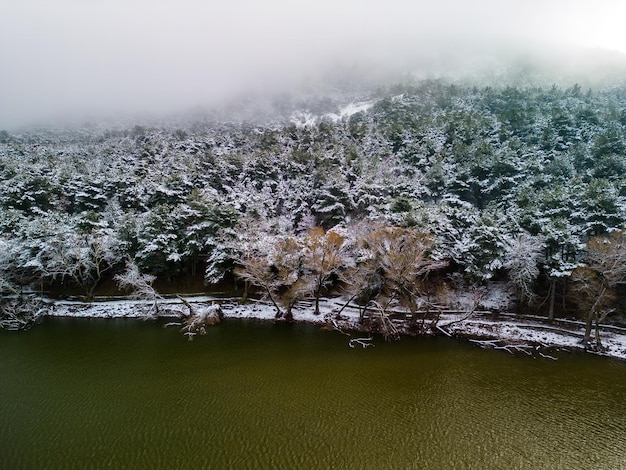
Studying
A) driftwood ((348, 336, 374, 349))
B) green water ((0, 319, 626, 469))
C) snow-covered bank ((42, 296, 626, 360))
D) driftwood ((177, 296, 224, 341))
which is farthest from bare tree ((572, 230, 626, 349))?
driftwood ((177, 296, 224, 341))

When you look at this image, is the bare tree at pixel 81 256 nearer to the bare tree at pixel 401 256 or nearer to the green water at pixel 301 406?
the green water at pixel 301 406

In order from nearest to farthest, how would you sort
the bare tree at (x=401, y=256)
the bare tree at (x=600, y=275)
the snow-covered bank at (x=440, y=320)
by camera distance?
the bare tree at (x=600, y=275) → the snow-covered bank at (x=440, y=320) → the bare tree at (x=401, y=256)

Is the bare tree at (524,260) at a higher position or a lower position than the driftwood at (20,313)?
higher

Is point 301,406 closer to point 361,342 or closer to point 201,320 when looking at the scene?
point 361,342

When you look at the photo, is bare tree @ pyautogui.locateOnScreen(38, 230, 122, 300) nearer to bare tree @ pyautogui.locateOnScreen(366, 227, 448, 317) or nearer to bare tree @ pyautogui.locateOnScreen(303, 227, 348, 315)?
bare tree @ pyautogui.locateOnScreen(303, 227, 348, 315)

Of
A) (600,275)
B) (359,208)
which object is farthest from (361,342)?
(359,208)

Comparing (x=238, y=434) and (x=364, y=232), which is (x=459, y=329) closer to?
(x=364, y=232)

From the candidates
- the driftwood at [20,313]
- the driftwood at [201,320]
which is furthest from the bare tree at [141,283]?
the driftwood at [20,313]
